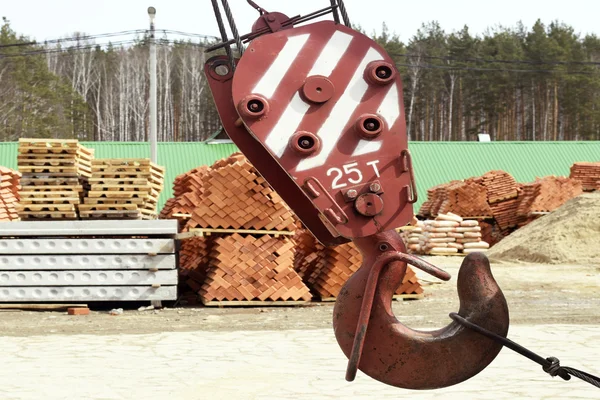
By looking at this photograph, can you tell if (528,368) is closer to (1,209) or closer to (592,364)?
(592,364)

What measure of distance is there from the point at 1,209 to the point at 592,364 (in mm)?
12094

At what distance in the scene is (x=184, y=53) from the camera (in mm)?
61375

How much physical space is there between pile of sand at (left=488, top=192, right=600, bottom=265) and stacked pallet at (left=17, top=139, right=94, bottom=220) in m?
11.6

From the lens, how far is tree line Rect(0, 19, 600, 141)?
5906 centimetres

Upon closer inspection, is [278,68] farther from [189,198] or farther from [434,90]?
[434,90]

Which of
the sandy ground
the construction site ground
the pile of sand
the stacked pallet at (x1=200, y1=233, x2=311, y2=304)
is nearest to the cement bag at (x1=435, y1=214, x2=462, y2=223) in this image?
the pile of sand

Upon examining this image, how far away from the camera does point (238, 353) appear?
23.6 feet

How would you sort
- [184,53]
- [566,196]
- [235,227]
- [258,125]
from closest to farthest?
1. [258,125]
2. [235,227]
3. [566,196]
4. [184,53]

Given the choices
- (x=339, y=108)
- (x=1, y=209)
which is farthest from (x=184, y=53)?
(x=339, y=108)

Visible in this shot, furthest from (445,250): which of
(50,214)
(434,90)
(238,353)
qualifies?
(434,90)

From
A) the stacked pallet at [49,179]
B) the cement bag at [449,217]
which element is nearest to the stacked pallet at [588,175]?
the cement bag at [449,217]

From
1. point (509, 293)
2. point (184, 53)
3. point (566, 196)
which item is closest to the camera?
point (509, 293)

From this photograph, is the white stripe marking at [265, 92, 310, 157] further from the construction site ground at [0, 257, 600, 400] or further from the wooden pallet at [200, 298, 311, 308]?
the wooden pallet at [200, 298, 311, 308]

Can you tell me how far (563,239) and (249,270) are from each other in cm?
1076
